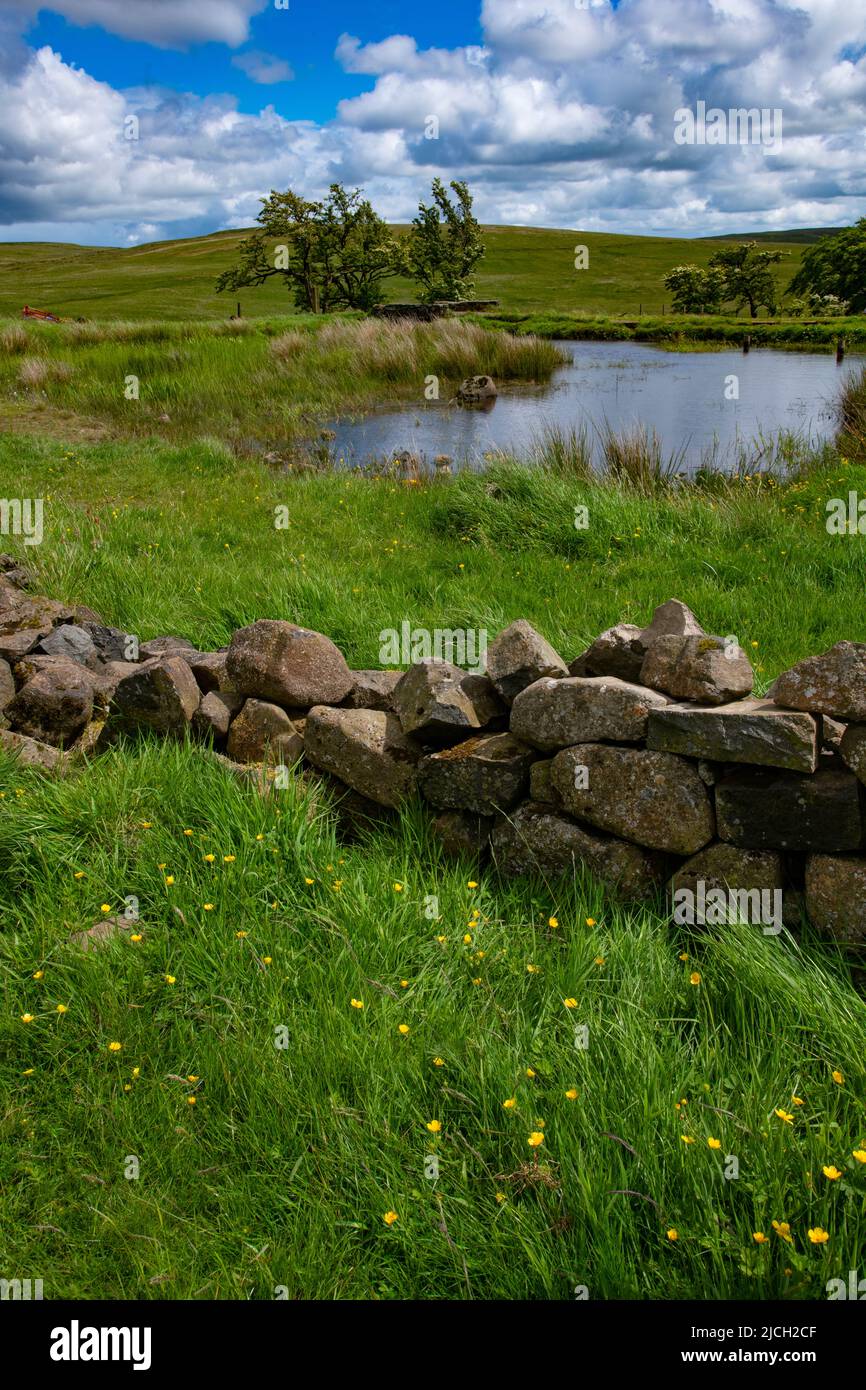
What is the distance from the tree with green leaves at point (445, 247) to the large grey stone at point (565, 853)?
2360 inches

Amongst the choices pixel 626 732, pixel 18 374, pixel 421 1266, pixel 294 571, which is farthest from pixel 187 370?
pixel 421 1266

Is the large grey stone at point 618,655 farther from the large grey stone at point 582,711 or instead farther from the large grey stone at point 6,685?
the large grey stone at point 6,685

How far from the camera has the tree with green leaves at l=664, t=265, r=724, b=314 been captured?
2672 inches

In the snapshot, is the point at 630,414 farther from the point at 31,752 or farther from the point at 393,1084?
the point at 393,1084

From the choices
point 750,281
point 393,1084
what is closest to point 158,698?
point 393,1084

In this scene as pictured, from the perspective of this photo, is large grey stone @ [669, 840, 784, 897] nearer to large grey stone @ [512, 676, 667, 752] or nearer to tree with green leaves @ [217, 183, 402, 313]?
large grey stone @ [512, 676, 667, 752]

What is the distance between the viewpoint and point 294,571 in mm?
→ 7672

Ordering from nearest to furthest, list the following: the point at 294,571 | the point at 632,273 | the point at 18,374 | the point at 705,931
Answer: the point at 705,931
the point at 294,571
the point at 18,374
the point at 632,273

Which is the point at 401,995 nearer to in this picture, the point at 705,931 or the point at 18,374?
the point at 705,931

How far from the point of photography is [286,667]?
193 inches

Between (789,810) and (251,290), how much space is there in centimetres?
7936

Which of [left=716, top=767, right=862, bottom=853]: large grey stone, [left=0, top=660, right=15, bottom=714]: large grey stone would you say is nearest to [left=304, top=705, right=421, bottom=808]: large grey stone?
[left=716, top=767, right=862, bottom=853]: large grey stone

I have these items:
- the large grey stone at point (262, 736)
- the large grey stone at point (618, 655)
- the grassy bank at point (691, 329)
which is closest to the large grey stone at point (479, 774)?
the large grey stone at point (618, 655)
